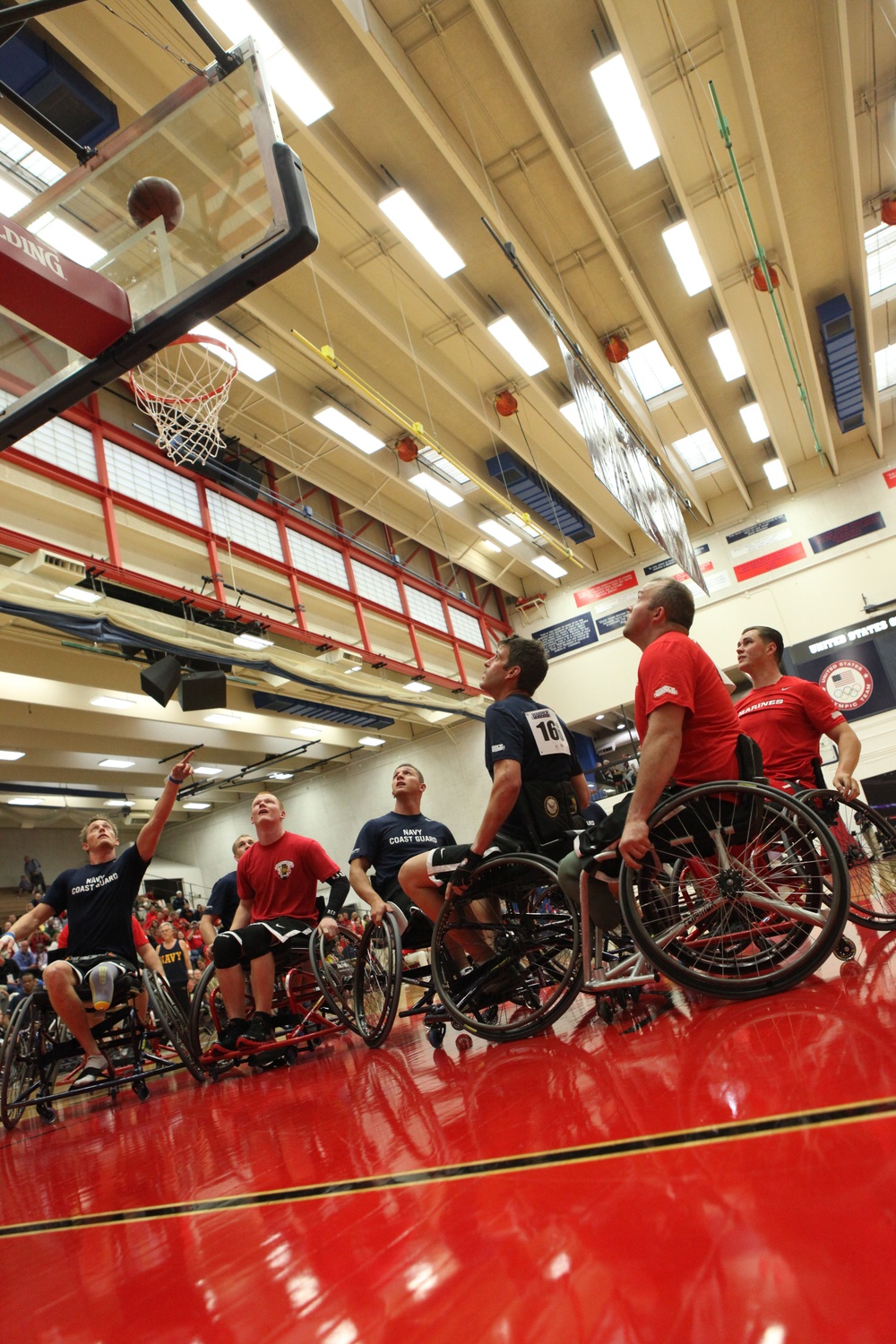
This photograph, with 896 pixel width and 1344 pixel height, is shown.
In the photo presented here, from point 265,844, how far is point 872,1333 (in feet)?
12.8

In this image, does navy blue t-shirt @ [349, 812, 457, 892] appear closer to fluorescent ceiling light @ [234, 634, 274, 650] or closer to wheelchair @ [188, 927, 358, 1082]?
wheelchair @ [188, 927, 358, 1082]

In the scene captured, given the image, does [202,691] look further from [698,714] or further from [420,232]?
[698,714]

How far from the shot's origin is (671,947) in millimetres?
2074

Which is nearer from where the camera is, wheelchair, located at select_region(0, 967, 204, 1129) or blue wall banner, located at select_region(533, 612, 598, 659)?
wheelchair, located at select_region(0, 967, 204, 1129)

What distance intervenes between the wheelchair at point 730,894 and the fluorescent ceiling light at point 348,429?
8.26m

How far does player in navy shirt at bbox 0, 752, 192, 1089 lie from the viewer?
371cm

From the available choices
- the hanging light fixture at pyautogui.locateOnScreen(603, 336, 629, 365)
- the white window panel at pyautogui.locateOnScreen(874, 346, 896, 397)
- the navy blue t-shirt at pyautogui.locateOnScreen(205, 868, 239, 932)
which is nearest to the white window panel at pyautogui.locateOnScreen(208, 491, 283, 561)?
the hanging light fixture at pyautogui.locateOnScreen(603, 336, 629, 365)

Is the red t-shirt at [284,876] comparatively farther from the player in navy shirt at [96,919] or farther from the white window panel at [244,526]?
the white window panel at [244,526]

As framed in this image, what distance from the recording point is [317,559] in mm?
10812

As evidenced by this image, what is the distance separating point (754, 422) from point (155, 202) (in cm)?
1084

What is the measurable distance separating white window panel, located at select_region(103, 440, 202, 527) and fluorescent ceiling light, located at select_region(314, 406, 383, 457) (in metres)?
1.78

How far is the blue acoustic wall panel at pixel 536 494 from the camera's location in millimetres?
11199

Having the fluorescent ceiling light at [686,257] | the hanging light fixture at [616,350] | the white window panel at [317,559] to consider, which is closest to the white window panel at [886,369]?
the fluorescent ceiling light at [686,257]

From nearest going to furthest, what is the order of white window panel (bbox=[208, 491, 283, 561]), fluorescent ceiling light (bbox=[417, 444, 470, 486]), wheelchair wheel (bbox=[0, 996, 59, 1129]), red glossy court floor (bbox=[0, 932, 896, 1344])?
red glossy court floor (bbox=[0, 932, 896, 1344])
wheelchair wheel (bbox=[0, 996, 59, 1129])
white window panel (bbox=[208, 491, 283, 561])
fluorescent ceiling light (bbox=[417, 444, 470, 486])
